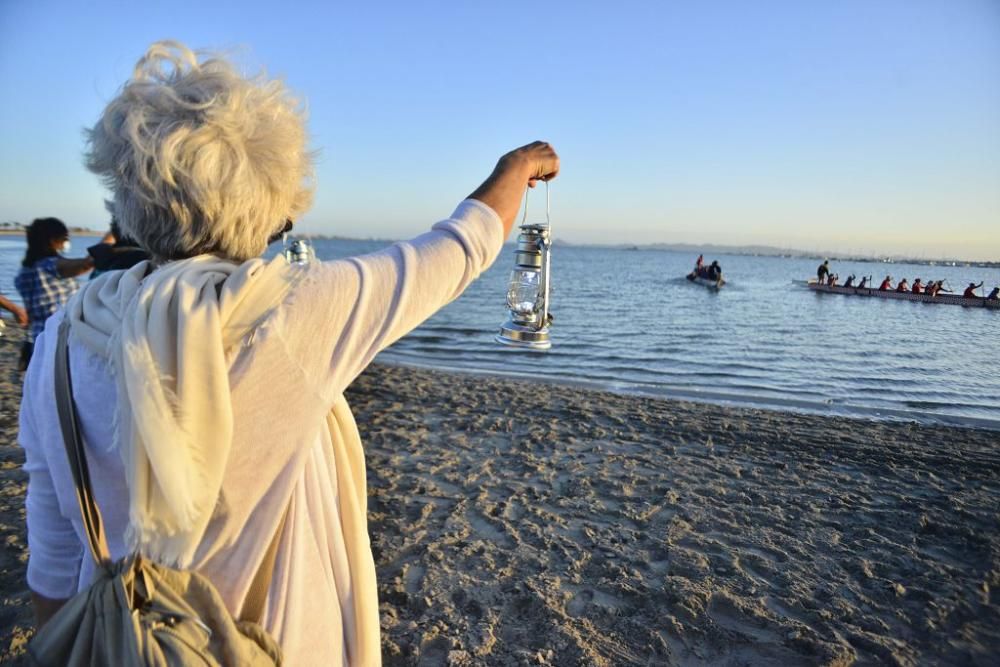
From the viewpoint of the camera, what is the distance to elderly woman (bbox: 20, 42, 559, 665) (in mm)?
1008

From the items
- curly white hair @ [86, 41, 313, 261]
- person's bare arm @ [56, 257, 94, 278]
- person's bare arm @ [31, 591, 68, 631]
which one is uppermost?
curly white hair @ [86, 41, 313, 261]

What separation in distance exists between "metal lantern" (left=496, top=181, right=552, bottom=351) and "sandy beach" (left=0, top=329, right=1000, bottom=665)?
1966 mm

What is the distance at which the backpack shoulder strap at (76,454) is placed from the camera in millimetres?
1065

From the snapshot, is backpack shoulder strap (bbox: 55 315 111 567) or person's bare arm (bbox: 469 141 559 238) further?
person's bare arm (bbox: 469 141 559 238)

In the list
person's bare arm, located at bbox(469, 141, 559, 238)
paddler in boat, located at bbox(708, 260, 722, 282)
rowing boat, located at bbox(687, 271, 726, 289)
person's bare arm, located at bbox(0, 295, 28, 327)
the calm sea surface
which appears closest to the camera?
person's bare arm, located at bbox(469, 141, 559, 238)

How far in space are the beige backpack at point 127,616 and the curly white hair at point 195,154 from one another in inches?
11.3

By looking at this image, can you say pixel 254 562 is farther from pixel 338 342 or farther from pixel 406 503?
pixel 406 503

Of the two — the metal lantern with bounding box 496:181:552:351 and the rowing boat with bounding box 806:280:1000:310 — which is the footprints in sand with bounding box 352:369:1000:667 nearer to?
the metal lantern with bounding box 496:181:552:351

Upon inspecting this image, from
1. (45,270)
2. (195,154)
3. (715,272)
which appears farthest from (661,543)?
(715,272)

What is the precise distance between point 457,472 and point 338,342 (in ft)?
15.7

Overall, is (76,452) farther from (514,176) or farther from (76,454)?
(514,176)

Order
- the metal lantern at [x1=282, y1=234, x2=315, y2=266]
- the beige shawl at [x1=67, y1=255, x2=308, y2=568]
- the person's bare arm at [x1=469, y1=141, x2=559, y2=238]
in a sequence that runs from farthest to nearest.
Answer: the person's bare arm at [x1=469, y1=141, x2=559, y2=238], the metal lantern at [x1=282, y1=234, x2=315, y2=266], the beige shawl at [x1=67, y1=255, x2=308, y2=568]

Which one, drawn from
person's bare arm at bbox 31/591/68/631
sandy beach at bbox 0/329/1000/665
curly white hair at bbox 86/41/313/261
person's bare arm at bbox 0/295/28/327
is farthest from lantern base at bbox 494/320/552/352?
person's bare arm at bbox 0/295/28/327

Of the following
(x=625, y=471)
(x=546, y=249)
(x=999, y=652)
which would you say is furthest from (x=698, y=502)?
(x=546, y=249)
